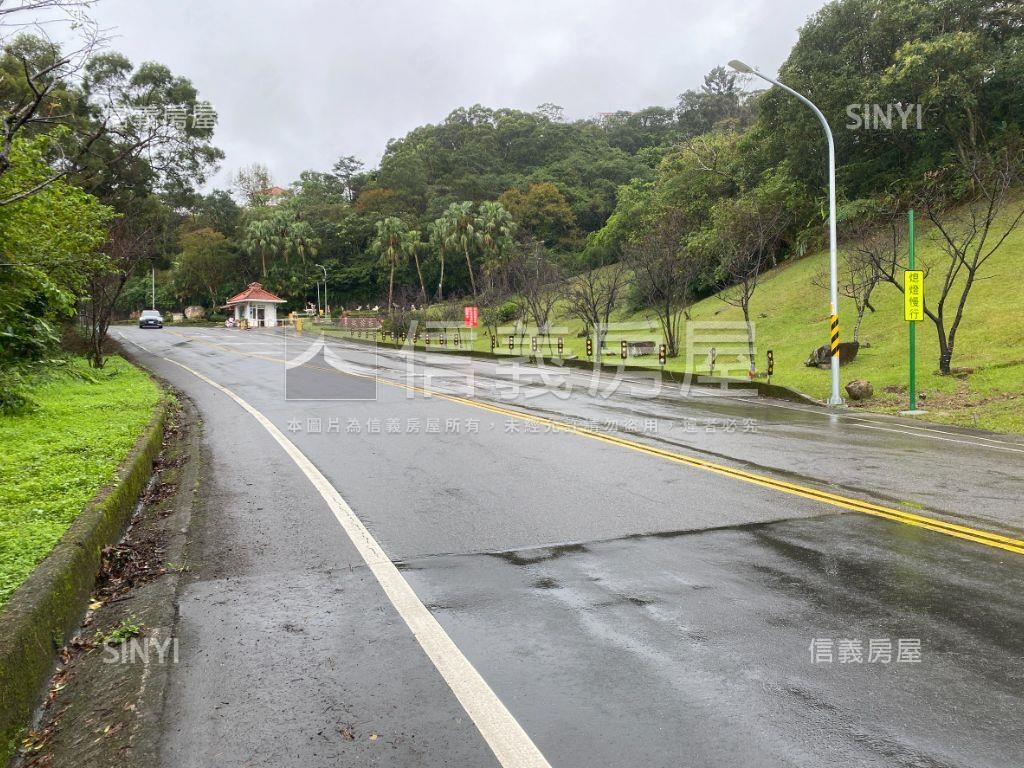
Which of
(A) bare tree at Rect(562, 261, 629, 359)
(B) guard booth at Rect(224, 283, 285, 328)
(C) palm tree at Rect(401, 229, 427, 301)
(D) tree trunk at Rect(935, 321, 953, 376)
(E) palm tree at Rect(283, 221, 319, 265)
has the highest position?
(E) palm tree at Rect(283, 221, 319, 265)

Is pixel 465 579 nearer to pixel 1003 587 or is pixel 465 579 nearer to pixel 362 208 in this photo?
pixel 1003 587

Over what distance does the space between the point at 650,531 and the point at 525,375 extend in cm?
1832

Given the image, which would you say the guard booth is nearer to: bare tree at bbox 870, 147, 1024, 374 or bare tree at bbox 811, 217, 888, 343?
bare tree at bbox 811, 217, 888, 343

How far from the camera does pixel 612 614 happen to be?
4.44 metres

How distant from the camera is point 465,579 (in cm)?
506

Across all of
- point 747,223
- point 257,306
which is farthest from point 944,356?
point 257,306

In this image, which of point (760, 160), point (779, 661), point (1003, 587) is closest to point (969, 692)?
point (779, 661)

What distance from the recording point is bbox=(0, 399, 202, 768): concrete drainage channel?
330 centimetres

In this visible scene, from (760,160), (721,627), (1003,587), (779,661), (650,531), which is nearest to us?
(779,661)

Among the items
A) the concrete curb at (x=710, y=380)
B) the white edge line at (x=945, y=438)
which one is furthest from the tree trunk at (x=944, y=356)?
the white edge line at (x=945, y=438)

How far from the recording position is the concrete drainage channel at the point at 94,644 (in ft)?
10.8

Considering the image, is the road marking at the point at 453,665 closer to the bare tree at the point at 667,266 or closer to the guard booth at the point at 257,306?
the bare tree at the point at 667,266

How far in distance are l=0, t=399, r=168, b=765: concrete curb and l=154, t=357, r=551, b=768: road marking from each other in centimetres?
186

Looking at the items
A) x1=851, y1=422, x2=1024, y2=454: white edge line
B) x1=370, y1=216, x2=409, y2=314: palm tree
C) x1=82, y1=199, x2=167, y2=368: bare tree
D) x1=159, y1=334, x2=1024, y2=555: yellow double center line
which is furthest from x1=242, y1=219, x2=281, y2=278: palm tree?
x1=851, y1=422, x2=1024, y2=454: white edge line
